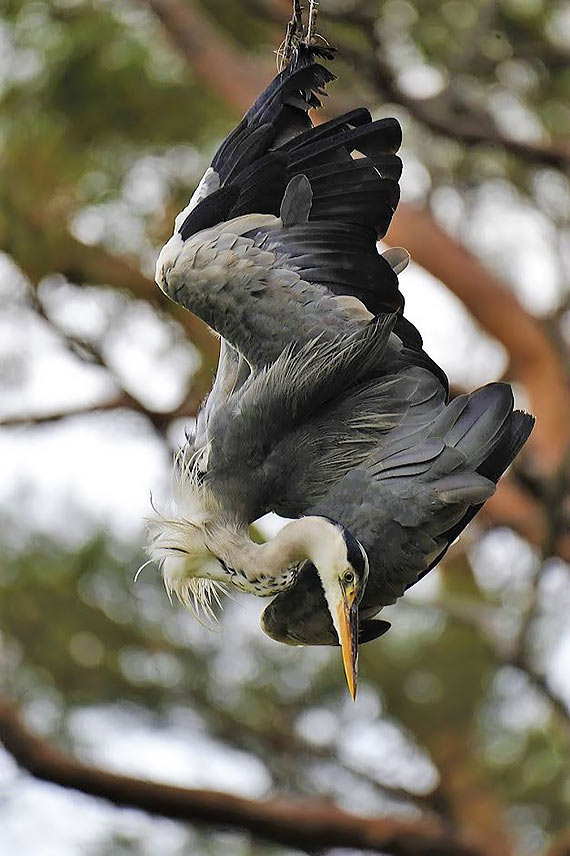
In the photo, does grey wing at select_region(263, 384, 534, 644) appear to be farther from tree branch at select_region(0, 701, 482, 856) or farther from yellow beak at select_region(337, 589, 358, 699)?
tree branch at select_region(0, 701, 482, 856)

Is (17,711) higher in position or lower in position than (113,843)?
higher

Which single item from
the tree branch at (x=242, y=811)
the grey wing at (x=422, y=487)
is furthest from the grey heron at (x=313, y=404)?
the tree branch at (x=242, y=811)

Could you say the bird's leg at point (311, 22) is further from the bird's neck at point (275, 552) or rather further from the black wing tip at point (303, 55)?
the bird's neck at point (275, 552)

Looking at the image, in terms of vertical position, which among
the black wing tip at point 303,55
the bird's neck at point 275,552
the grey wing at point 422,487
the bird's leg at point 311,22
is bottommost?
the bird's neck at point 275,552

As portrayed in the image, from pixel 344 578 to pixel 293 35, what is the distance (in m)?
0.82

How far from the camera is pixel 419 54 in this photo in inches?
219

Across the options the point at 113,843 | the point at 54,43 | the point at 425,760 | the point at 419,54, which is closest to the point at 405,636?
the point at 425,760

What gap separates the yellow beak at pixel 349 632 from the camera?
1.61 metres

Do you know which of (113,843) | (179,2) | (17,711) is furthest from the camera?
(113,843)

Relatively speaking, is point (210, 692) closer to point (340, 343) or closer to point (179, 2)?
point (179, 2)

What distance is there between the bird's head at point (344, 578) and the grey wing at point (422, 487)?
46 millimetres

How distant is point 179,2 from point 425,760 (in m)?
2.90

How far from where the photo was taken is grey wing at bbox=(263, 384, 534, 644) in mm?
1625

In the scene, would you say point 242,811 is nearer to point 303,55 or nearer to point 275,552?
point 275,552
